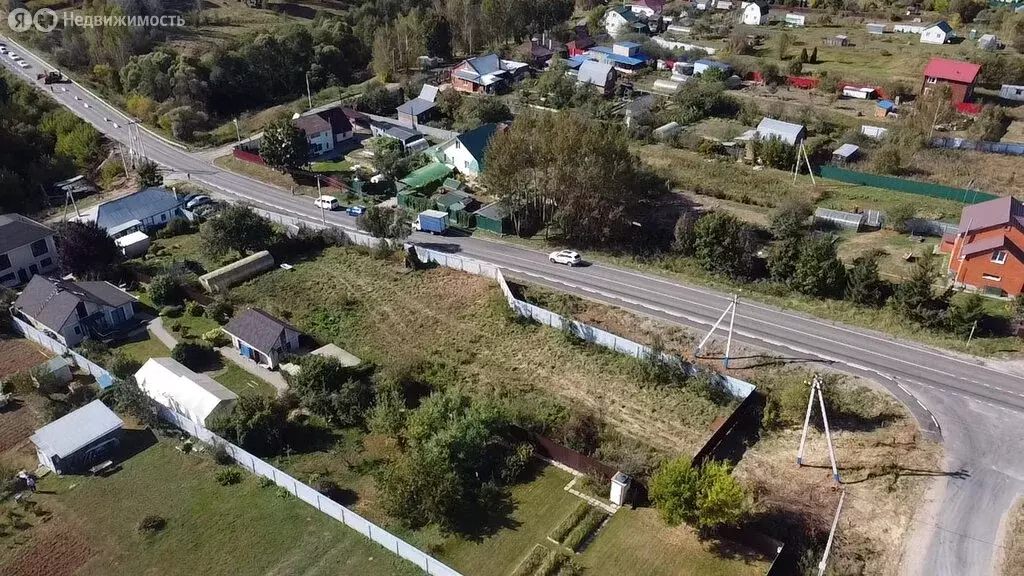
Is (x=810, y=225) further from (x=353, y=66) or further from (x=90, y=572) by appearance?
(x=353, y=66)

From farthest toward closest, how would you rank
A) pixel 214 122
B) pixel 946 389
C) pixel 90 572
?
1. pixel 214 122
2. pixel 946 389
3. pixel 90 572

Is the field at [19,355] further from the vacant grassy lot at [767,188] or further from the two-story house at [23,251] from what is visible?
the vacant grassy lot at [767,188]

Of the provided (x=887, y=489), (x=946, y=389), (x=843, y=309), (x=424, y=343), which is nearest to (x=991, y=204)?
(x=843, y=309)

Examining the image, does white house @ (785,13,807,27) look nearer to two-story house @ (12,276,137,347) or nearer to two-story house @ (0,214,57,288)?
two-story house @ (12,276,137,347)

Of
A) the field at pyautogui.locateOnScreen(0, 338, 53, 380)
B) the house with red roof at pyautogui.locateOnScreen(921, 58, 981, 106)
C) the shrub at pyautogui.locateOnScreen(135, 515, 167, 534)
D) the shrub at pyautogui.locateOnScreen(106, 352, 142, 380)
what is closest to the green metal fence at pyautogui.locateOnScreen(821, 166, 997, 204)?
the house with red roof at pyautogui.locateOnScreen(921, 58, 981, 106)

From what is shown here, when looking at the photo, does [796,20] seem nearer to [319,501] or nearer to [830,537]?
[830,537]

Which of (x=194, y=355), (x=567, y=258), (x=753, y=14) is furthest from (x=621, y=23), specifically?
(x=194, y=355)

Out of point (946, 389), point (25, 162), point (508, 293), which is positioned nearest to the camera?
point (946, 389)
